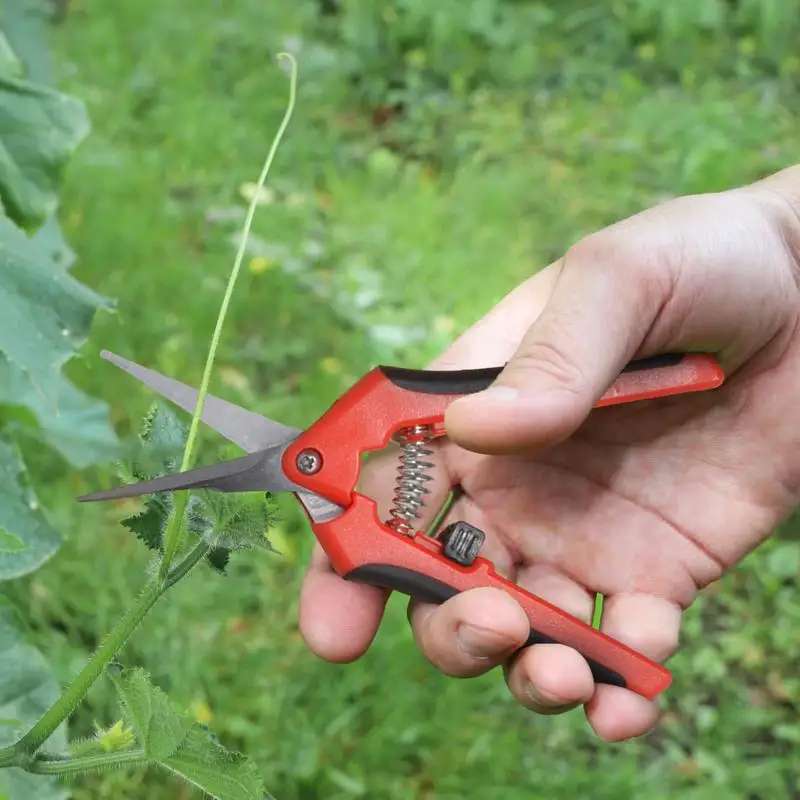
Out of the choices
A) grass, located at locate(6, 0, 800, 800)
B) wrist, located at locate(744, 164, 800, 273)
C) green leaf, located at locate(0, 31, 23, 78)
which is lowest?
grass, located at locate(6, 0, 800, 800)

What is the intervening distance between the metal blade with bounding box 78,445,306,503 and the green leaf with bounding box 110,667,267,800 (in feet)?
0.52

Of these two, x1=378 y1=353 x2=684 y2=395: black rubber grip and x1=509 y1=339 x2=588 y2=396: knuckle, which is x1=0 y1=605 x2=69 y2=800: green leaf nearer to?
x1=378 y1=353 x2=684 y2=395: black rubber grip

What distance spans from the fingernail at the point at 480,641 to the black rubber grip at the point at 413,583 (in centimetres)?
5

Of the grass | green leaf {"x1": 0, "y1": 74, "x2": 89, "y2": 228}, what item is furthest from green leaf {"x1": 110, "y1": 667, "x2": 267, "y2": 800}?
the grass

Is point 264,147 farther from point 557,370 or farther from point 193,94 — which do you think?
point 557,370

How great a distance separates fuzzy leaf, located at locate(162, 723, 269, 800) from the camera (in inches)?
27.5

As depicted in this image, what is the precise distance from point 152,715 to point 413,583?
15.1 inches

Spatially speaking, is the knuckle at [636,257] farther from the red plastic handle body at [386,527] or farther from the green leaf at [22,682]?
the green leaf at [22,682]

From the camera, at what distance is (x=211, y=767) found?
0.71 metres

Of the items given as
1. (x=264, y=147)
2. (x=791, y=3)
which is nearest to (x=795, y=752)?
(x=264, y=147)

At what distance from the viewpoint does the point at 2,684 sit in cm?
103

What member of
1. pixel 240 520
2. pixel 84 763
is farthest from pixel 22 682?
pixel 240 520

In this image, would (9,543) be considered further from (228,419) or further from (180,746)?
(228,419)

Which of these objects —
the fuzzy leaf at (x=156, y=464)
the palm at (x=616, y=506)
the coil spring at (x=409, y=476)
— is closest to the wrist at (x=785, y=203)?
the palm at (x=616, y=506)
